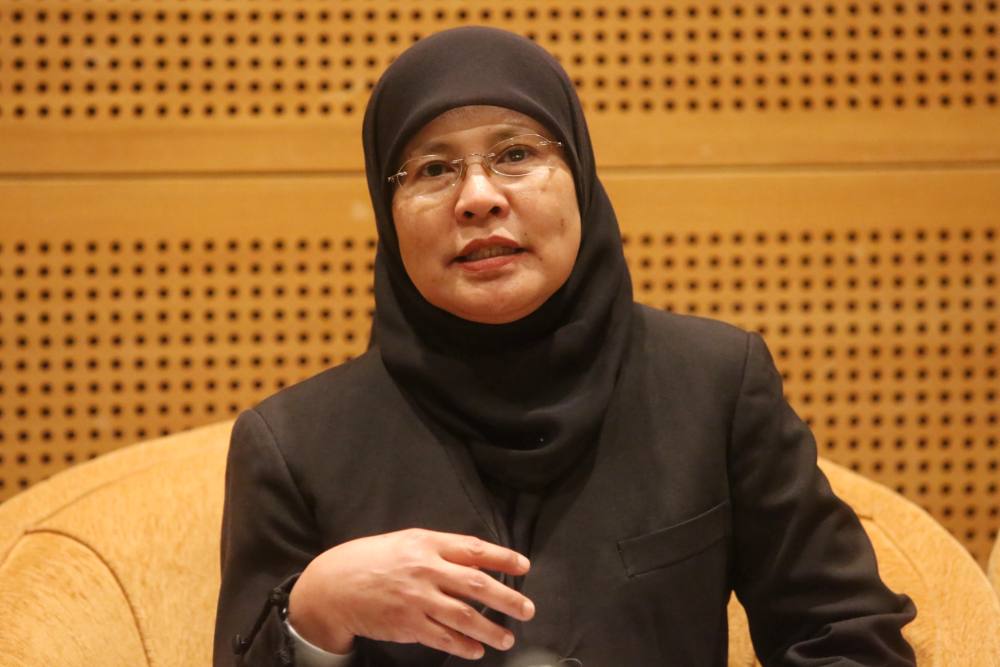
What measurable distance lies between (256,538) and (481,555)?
337 mm

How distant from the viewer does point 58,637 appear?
1.49 metres

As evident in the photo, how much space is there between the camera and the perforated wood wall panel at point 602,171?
2.29m

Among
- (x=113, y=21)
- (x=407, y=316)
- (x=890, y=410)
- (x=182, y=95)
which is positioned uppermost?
(x=113, y=21)

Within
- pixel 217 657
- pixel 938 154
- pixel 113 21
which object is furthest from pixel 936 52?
pixel 217 657

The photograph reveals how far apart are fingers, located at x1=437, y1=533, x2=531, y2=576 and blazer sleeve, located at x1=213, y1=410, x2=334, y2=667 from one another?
0.24 metres

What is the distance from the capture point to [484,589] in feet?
3.62

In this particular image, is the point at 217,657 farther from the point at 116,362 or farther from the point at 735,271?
the point at 735,271

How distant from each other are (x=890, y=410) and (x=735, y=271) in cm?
43

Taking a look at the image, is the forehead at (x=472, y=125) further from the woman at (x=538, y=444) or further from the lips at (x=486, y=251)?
the lips at (x=486, y=251)

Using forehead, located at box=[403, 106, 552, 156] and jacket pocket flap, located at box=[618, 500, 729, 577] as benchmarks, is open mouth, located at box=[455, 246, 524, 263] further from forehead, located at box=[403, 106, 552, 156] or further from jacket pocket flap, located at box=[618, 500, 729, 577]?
jacket pocket flap, located at box=[618, 500, 729, 577]

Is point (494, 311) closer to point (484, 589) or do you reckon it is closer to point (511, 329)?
point (511, 329)

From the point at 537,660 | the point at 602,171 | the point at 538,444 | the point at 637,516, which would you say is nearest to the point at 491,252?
the point at 538,444

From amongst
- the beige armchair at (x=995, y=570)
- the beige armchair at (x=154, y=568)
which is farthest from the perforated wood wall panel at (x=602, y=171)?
the beige armchair at (x=995, y=570)

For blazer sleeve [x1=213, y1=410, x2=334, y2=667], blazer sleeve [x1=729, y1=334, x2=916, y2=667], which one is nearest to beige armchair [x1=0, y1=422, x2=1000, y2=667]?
blazer sleeve [x1=729, y1=334, x2=916, y2=667]
